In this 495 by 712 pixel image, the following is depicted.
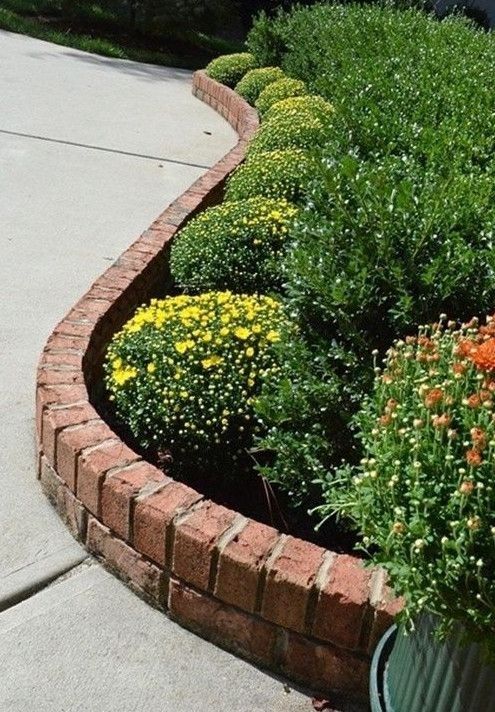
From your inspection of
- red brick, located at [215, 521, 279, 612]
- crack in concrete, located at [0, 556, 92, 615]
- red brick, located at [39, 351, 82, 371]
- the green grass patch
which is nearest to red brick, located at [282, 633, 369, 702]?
red brick, located at [215, 521, 279, 612]

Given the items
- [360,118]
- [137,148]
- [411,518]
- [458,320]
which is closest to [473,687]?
[411,518]

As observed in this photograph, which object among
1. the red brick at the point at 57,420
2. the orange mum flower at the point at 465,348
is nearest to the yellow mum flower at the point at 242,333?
the red brick at the point at 57,420

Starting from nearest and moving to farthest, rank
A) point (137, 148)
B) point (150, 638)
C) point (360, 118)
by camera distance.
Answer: point (150, 638) < point (360, 118) < point (137, 148)

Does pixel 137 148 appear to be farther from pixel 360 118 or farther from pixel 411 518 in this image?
pixel 411 518

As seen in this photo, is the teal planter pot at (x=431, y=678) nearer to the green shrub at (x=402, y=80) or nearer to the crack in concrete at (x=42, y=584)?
the crack in concrete at (x=42, y=584)

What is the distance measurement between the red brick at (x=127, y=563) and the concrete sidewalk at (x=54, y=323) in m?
0.04

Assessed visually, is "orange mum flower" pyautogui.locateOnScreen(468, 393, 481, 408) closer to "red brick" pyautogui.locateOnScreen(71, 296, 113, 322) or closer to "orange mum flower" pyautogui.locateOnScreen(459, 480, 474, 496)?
"orange mum flower" pyautogui.locateOnScreen(459, 480, 474, 496)

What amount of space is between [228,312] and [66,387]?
648 millimetres

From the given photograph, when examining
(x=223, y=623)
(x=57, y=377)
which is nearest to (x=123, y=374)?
(x=57, y=377)

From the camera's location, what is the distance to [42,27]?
1432cm

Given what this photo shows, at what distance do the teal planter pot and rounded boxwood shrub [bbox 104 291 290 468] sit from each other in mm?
1088

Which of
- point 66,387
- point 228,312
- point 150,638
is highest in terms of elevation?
point 228,312

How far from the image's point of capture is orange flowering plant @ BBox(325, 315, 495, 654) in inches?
78.5

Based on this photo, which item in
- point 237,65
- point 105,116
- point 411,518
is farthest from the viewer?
point 237,65
